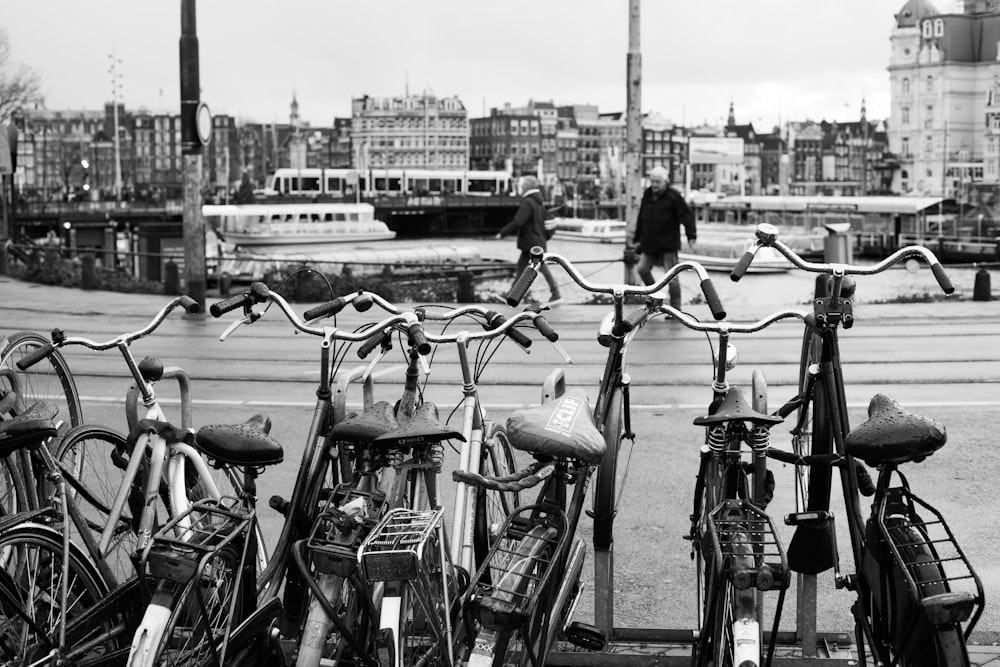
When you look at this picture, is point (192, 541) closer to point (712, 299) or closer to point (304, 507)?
point (304, 507)

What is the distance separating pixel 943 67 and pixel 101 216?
365ft

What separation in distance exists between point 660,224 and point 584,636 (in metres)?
13.2

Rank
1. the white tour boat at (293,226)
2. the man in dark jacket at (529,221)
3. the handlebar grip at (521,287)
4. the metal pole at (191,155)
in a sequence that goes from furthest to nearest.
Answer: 1. the white tour boat at (293,226)
2. the man in dark jacket at (529,221)
3. the metal pole at (191,155)
4. the handlebar grip at (521,287)

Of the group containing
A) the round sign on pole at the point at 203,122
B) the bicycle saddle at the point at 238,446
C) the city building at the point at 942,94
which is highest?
the city building at the point at 942,94

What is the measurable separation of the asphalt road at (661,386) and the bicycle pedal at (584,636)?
2.34 ft

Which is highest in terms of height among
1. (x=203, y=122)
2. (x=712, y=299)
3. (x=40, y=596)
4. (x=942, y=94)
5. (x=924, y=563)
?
(x=942, y=94)

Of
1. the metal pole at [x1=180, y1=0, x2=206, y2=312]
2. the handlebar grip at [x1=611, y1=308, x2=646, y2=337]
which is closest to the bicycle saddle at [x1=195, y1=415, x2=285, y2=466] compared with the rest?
the handlebar grip at [x1=611, y1=308, x2=646, y2=337]

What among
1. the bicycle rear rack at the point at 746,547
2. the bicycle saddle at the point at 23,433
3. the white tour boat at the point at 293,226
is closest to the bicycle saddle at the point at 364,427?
the bicycle saddle at the point at 23,433

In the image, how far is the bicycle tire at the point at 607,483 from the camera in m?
5.01

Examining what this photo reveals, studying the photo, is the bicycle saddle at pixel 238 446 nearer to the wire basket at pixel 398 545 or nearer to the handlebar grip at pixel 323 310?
the wire basket at pixel 398 545

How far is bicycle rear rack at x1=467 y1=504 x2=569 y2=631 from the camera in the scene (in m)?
3.89

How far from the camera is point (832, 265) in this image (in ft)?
15.7

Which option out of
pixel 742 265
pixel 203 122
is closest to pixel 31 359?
pixel 742 265

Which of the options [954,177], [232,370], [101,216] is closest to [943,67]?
[954,177]
